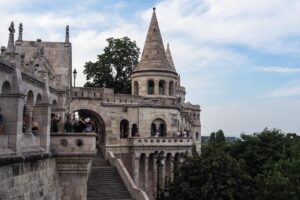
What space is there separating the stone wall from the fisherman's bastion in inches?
1.2

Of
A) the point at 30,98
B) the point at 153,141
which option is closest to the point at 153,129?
the point at 153,141

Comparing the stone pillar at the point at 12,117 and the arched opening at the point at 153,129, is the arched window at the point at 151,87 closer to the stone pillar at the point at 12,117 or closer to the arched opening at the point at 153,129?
the arched opening at the point at 153,129

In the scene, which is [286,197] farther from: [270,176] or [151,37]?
[151,37]

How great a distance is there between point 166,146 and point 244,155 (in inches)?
273

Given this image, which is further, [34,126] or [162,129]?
[162,129]

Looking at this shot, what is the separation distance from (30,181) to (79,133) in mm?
4391

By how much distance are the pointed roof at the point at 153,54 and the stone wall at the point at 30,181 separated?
22.0 metres

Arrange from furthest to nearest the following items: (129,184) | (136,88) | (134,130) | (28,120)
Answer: (136,88)
(134,130)
(129,184)
(28,120)

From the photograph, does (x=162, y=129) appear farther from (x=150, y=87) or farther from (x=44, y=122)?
(x=44, y=122)

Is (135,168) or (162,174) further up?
(135,168)

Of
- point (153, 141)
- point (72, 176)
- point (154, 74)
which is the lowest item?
point (72, 176)

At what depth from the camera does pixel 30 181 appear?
16.1 m

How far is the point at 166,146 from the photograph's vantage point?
37625mm

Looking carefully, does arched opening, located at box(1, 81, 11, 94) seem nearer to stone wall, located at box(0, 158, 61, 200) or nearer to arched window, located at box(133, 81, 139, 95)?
stone wall, located at box(0, 158, 61, 200)
